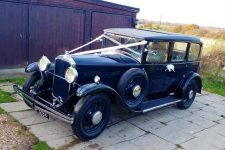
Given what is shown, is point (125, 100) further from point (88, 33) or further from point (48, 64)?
point (88, 33)

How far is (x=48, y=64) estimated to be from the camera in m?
5.59

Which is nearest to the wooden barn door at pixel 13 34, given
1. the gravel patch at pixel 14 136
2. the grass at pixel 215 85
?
the gravel patch at pixel 14 136

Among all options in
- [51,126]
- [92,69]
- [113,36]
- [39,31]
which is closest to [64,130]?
[51,126]

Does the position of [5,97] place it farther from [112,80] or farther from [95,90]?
[95,90]

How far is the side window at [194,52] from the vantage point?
7.14 m

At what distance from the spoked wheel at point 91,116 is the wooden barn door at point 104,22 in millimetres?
6519

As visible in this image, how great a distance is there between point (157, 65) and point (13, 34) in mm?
5007

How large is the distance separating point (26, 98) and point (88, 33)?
6094 millimetres

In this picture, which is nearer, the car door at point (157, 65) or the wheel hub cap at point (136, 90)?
the wheel hub cap at point (136, 90)

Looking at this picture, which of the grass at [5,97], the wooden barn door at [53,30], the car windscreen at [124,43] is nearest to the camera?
the car windscreen at [124,43]

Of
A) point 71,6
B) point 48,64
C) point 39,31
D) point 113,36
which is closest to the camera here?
point 48,64

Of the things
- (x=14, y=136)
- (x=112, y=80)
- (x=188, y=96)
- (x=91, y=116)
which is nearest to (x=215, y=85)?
(x=188, y=96)

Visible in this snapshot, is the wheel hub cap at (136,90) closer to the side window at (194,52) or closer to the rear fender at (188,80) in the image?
the rear fender at (188,80)

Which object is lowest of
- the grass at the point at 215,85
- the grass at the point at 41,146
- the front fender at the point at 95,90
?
the grass at the point at 215,85
